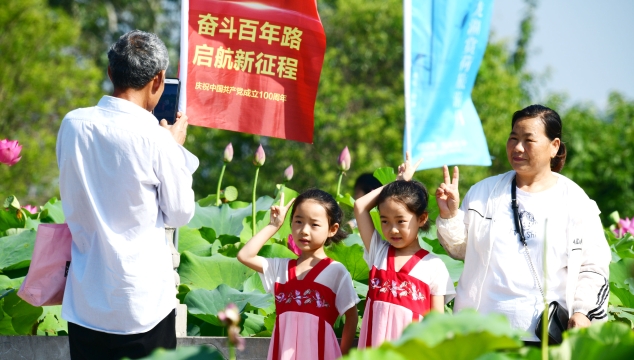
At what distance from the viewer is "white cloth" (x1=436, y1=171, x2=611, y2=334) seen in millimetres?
2889

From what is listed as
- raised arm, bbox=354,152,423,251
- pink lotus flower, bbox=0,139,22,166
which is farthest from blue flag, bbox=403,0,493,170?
pink lotus flower, bbox=0,139,22,166

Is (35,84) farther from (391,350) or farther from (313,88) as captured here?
(391,350)

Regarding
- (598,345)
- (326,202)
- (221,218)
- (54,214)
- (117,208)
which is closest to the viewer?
(598,345)

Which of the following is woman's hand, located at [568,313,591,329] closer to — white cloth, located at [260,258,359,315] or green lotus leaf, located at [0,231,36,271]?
white cloth, located at [260,258,359,315]

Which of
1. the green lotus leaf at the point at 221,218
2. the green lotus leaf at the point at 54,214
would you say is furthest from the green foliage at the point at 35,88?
the green lotus leaf at the point at 221,218

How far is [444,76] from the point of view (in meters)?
5.65

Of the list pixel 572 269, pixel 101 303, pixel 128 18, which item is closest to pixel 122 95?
pixel 101 303

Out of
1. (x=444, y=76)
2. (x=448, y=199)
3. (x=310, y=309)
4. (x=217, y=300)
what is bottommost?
(x=217, y=300)

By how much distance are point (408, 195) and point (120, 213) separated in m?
1.10

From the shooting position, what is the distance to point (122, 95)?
8.46 feet

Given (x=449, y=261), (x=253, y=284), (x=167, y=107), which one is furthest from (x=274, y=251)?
(x=167, y=107)

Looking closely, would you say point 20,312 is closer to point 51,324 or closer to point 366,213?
point 51,324

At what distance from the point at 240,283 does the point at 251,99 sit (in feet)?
3.03

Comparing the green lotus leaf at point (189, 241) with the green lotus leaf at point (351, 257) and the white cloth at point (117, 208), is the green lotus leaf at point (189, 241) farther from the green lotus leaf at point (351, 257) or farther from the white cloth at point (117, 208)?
the white cloth at point (117, 208)
